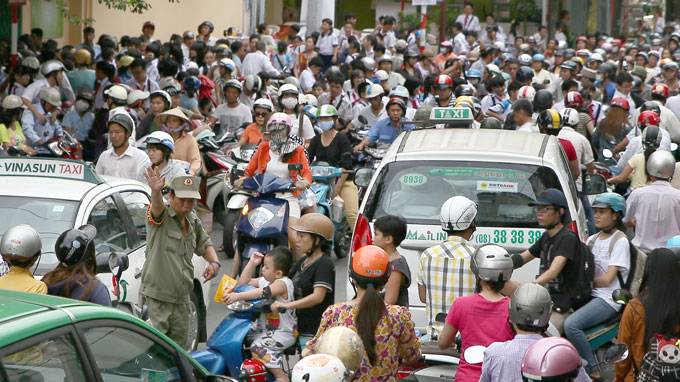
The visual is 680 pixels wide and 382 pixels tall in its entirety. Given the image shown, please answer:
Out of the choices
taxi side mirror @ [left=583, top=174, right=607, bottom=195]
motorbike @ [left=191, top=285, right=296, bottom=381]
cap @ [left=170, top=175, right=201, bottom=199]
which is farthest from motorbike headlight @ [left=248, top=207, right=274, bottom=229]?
taxi side mirror @ [left=583, top=174, right=607, bottom=195]

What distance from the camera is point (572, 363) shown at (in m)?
3.90

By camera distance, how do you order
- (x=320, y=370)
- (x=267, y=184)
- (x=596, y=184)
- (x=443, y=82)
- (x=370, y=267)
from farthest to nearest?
(x=443, y=82)
(x=267, y=184)
(x=596, y=184)
(x=370, y=267)
(x=320, y=370)

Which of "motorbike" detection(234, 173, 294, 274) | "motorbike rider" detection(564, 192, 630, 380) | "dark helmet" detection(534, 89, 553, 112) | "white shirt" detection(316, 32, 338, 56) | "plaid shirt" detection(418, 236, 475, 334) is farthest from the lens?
"white shirt" detection(316, 32, 338, 56)

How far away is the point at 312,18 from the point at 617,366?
21.7 metres

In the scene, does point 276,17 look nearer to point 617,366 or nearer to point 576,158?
point 576,158

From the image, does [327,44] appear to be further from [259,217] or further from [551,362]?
[551,362]

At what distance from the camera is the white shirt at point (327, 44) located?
984 inches

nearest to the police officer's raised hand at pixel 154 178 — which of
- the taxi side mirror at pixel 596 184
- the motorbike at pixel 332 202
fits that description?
the taxi side mirror at pixel 596 184

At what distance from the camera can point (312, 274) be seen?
22.1 feet

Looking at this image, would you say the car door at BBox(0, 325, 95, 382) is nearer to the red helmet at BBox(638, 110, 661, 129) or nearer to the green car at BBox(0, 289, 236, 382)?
the green car at BBox(0, 289, 236, 382)

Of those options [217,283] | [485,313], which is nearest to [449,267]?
[485,313]

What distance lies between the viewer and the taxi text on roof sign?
1025 centimetres

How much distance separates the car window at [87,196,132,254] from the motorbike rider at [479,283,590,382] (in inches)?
141

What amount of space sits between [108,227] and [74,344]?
393 cm
